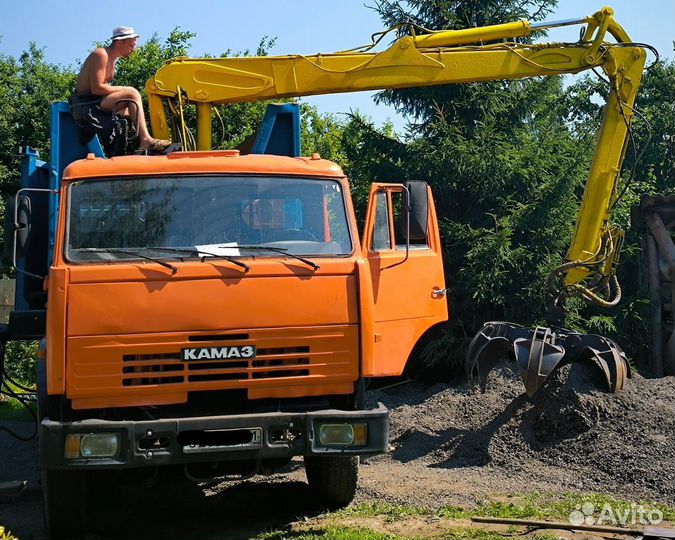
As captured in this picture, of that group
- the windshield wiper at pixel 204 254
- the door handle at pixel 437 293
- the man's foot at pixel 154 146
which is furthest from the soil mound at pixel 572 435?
the man's foot at pixel 154 146

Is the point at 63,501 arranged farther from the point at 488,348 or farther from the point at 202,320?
the point at 488,348

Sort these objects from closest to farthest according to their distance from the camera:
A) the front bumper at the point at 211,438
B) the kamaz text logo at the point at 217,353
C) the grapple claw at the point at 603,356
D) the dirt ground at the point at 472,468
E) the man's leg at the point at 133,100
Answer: the front bumper at the point at 211,438
the kamaz text logo at the point at 217,353
the dirt ground at the point at 472,468
the man's leg at the point at 133,100
the grapple claw at the point at 603,356

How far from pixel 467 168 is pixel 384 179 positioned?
142 centimetres

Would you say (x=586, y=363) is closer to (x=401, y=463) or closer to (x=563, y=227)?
(x=401, y=463)

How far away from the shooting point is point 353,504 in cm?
732

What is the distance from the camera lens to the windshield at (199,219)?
623cm

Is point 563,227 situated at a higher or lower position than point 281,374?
higher

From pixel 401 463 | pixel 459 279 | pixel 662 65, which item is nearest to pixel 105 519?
pixel 401 463

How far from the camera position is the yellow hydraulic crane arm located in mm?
9688

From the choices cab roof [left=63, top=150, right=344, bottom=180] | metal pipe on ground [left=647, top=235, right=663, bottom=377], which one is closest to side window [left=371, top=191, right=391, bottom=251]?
cab roof [left=63, top=150, right=344, bottom=180]

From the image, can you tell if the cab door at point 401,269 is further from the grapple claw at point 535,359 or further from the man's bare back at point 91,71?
the man's bare back at point 91,71

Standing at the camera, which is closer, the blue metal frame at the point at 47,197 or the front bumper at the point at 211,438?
the front bumper at the point at 211,438

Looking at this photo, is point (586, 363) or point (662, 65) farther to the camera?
point (662, 65)

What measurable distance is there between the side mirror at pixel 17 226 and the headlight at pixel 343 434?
95.3 inches
